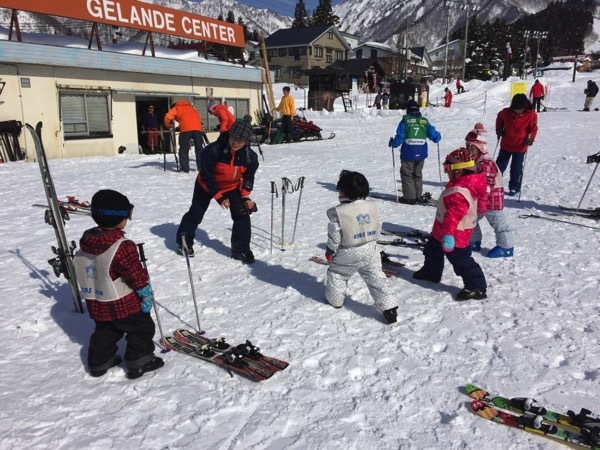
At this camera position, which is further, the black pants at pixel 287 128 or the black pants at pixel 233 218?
the black pants at pixel 287 128

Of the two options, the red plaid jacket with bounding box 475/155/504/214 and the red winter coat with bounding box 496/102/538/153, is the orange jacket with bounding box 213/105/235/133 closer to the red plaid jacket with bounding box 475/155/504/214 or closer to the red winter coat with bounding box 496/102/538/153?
the red winter coat with bounding box 496/102/538/153

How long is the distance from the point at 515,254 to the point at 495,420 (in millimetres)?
3714

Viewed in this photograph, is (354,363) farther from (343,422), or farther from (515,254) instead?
(515,254)

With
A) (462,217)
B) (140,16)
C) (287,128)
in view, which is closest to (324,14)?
(287,128)

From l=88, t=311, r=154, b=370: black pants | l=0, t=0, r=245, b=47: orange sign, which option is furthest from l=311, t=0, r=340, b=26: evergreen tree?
l=88, t=311, r=154, b=370: black pants

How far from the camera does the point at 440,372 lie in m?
3.59

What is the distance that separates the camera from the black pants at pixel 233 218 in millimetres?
5949

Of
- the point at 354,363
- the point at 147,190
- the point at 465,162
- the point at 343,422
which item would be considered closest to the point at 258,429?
the point at 343,422

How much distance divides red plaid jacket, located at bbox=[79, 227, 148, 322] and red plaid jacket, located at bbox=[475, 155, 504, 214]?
394cm

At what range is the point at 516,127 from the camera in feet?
29.7

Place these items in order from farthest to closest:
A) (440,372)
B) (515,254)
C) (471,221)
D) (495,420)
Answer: (515,254) < (471,221) < (440,372) < (495,420)

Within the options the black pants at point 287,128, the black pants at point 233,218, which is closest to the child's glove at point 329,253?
the black pants at point 233,218

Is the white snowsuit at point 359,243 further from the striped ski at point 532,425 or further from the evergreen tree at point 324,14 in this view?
the evergreen tree at point 324,14

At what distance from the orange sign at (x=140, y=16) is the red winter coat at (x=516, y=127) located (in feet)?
42.6
